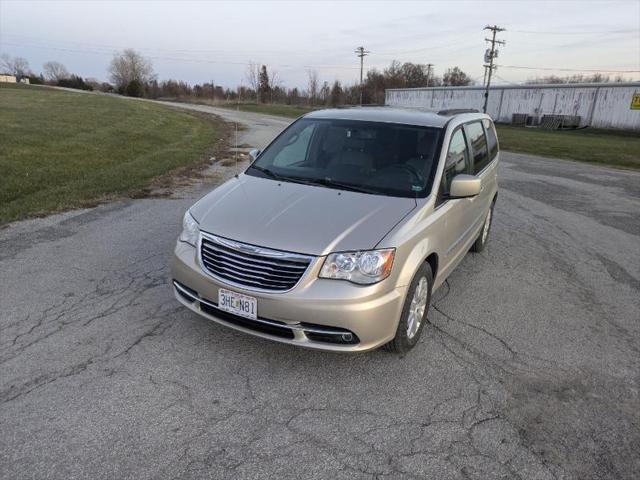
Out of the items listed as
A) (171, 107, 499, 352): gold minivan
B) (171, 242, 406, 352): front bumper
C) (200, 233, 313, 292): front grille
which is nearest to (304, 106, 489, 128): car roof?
(171, 107, 499, 352): gold minivan

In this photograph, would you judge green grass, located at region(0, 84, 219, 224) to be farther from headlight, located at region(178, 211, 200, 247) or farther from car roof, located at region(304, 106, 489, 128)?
car roof, located at region(304, 106, 489, 128)

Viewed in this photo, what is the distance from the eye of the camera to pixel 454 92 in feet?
166

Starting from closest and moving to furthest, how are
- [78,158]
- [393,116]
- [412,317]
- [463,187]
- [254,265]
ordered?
1. [254,265]
2. [412,317]
3. [463,187]
4. [393,116]
5. [78,158]

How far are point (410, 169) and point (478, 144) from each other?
5.71ft

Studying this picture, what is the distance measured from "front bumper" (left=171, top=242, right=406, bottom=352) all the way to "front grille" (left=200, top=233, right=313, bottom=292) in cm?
5

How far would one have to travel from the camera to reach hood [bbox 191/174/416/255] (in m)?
3.24

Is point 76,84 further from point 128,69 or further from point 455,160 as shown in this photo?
point 455,160

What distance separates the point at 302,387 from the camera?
3246mm

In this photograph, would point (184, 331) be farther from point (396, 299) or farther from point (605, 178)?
point (605, 178)

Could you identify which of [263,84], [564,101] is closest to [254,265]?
[564,101]

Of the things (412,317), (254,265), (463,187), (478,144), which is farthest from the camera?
(478,144)

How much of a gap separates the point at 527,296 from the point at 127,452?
13.1 feet

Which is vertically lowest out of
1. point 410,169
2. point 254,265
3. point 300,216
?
point 254,265

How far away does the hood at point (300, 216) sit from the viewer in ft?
10.6
